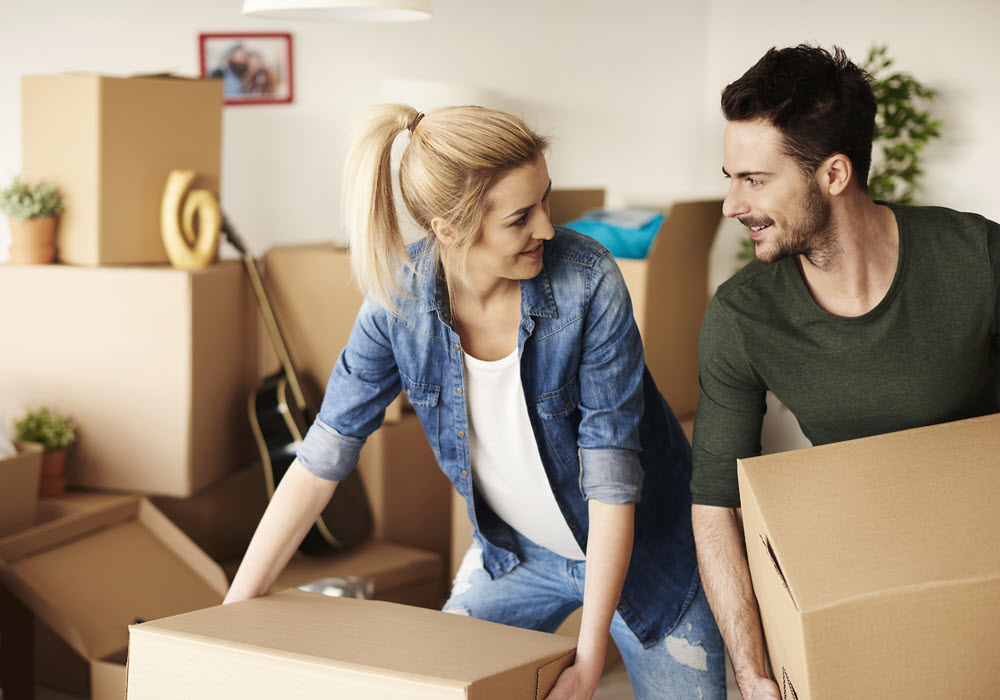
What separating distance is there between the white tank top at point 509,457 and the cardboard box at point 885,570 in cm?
32

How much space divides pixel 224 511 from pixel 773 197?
64.5 inches

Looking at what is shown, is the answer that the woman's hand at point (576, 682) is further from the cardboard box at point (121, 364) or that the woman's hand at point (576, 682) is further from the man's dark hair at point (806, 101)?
the cardboard box at point (121, 364)

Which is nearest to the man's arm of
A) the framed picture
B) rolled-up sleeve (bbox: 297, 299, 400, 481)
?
rolled-up sleeve (bbox: 297, 299, 400, 481)

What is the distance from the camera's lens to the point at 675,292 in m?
2.29

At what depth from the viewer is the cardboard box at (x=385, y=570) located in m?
2.25

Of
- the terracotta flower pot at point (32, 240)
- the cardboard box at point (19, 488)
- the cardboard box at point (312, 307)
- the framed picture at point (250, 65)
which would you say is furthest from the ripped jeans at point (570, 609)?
the framed picture at point (250, 65)

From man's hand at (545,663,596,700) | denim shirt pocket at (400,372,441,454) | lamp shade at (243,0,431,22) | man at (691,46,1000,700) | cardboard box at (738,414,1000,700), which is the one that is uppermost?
lamp shade at (243,0,431,22)

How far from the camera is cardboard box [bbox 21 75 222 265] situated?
2.07 meters

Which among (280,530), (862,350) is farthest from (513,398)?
(862,350)

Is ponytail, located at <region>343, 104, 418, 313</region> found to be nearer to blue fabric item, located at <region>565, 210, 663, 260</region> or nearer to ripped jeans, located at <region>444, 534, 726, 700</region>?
ripped jeans, located at <region>444, 534, 726, 700</region>

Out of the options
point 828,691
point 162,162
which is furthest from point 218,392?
point 828,691

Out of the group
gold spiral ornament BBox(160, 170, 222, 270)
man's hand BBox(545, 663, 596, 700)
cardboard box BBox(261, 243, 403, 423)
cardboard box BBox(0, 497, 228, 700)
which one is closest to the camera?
man's hand BBox(545, 663, 596, 700)

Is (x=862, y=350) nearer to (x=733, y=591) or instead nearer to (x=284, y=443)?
(x=733, y=591)

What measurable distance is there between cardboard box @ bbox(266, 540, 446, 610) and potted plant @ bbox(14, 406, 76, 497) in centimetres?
53
